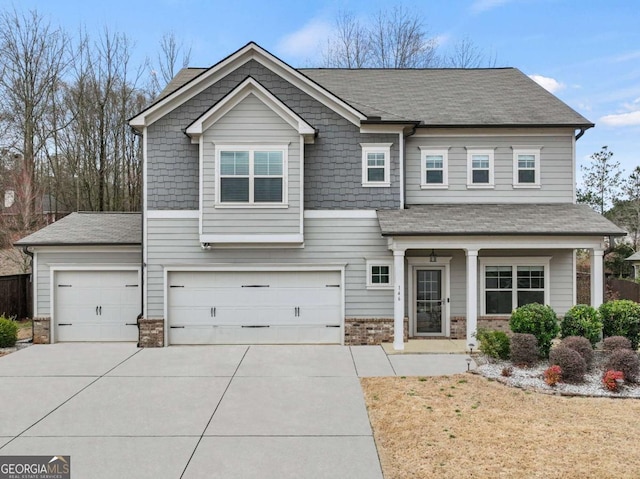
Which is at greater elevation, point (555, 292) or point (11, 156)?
point (11, 156)

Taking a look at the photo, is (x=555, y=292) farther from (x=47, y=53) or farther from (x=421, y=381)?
(x=47, y=53)

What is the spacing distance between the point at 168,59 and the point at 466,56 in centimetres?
1718

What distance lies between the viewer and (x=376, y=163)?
35.5 ft

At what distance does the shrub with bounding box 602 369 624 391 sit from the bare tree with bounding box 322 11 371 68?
20.7 m

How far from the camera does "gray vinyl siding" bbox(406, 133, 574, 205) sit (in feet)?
37.7

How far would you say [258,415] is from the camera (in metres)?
6.21

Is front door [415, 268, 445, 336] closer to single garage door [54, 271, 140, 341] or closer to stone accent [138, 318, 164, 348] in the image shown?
stone accent [138, 318, 164, 348]

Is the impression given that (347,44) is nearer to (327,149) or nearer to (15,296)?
(327,149)

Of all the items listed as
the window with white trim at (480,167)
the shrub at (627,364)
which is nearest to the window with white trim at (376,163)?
the window with white trim at (480,167)

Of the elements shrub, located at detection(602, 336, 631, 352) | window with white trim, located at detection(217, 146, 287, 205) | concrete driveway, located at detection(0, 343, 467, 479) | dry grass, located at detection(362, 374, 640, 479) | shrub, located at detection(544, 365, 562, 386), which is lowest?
concrete driveway, located at detection(0, 343, 467, 479)

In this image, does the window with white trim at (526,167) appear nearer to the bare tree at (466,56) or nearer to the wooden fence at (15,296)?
the bare tree at (466,56)

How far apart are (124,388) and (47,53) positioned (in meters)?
20.9

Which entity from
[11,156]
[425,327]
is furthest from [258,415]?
[11,156]

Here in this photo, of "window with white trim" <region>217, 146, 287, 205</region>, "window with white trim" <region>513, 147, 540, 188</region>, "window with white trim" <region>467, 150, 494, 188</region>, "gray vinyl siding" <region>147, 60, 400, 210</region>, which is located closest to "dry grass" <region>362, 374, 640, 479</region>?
"gray vinyl siding" <region>147, 60, 400, 210</region>
